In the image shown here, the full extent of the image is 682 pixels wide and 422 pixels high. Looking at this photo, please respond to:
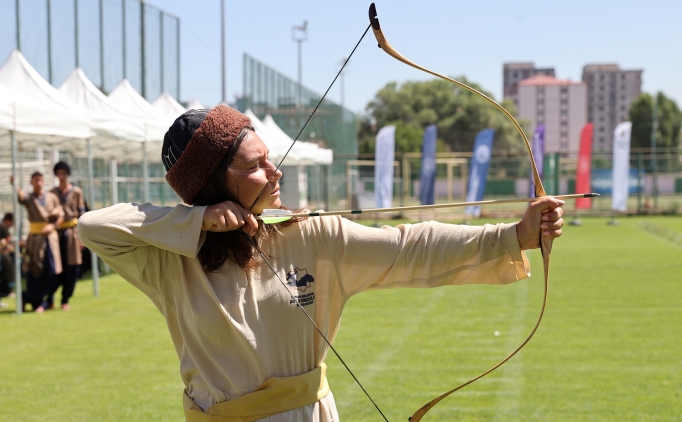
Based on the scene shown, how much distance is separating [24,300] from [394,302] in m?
4.17

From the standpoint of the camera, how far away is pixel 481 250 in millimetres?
2020

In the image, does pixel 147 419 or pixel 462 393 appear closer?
pixel 147 419

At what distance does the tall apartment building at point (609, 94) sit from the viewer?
397 ft

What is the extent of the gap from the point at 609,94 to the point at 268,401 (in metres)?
127

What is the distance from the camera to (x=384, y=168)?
2316 centimetres

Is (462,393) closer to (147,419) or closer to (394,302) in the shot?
(147,419)

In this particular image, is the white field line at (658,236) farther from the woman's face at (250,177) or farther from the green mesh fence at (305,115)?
the woman's face at (250,177)

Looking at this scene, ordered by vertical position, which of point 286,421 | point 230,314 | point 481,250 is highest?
point 481,250

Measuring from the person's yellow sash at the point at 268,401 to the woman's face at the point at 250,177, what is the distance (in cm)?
41

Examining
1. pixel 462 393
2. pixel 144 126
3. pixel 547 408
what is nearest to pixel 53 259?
pixel 144 126

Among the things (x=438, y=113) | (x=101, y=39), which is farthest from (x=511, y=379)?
(x=438, y=113)

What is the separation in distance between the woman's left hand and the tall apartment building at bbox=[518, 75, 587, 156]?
114579 millimetres

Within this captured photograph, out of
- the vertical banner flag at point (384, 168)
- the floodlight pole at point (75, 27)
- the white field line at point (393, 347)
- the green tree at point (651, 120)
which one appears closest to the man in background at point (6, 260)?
the white field line at point (393, 347)

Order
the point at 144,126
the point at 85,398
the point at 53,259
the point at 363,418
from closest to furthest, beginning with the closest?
the point at 363,418, the point at 85,398, the point at 53,259, the point at 144,126
